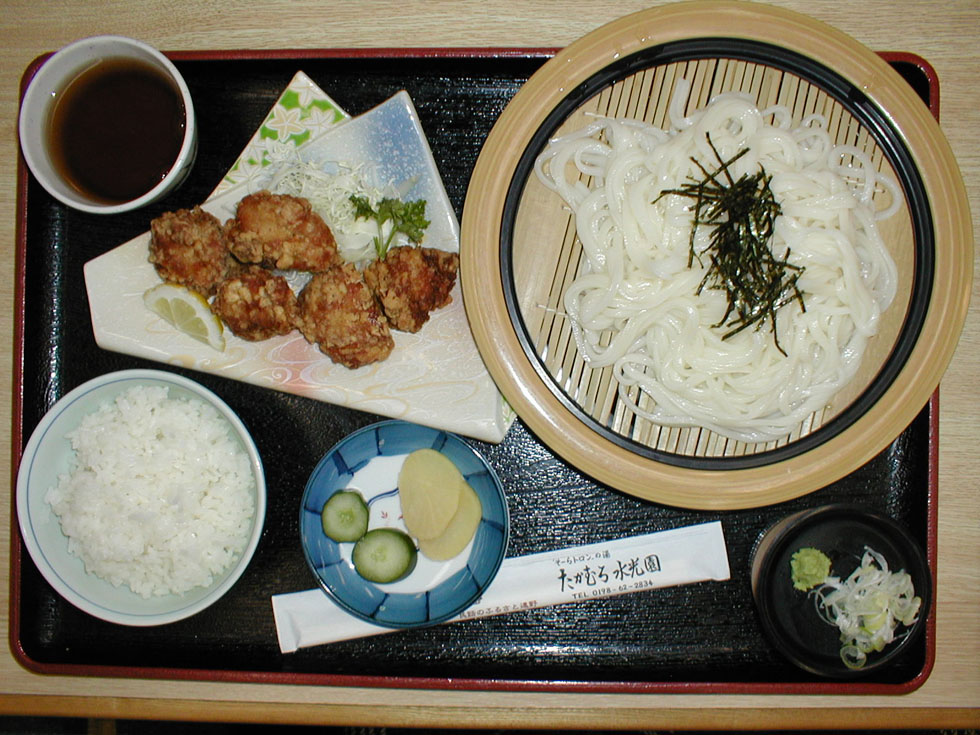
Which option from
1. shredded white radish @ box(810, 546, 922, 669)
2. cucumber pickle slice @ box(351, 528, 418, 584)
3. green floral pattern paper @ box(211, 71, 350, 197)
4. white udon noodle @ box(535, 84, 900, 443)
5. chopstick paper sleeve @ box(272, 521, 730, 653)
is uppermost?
green floral pattern paper @ box(211, 71, 350, 197)

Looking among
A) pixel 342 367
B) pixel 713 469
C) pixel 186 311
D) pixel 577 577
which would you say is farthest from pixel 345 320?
pixel 713 469

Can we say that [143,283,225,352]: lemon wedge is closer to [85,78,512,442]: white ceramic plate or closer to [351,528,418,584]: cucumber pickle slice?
[85,78,512,442]: white ceramic plate

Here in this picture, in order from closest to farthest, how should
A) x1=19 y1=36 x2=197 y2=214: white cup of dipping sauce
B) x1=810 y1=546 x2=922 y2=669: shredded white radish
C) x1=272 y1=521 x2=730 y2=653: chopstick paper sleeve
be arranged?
x1=810 y1=546 x2=922 y2=669: shredded white radish
x1=19 y1=36 x2=197 y2=214: white cup of dipping sauce
x1=272 y1=521 x2=730 y2=653: chopstick paper sleeve

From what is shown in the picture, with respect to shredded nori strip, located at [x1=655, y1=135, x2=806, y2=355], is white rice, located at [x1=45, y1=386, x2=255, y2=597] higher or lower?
lower

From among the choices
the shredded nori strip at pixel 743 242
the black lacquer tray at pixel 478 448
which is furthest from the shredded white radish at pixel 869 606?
the shredded nori strip at pixel 743 242

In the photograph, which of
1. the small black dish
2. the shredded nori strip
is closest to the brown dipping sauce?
the shredded nori strip

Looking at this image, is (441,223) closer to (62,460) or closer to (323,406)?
(323,406)

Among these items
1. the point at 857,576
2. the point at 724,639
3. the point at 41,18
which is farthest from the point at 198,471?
the point at 857,576

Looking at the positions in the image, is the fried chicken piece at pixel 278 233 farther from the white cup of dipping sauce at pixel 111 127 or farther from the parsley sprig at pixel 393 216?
the white cup of dipping sauce at pixel 111 127
